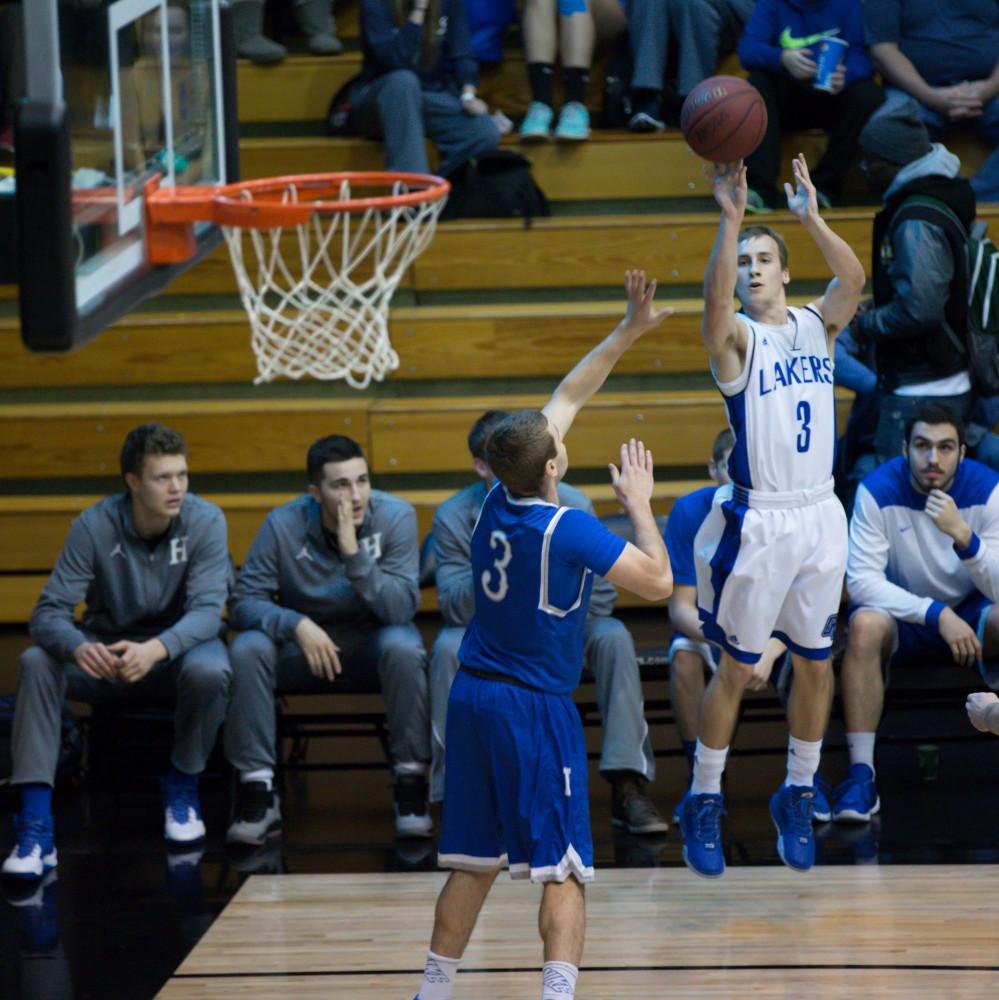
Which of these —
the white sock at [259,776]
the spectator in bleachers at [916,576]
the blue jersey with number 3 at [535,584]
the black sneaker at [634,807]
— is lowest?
the black sneaker at [634,807]

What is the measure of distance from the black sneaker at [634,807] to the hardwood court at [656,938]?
0.33 m

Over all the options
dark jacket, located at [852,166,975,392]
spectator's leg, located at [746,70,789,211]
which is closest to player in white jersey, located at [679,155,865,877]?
dark jacket, located at [852,166,975,392]

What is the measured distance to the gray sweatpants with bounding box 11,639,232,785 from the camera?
5719 millimetres

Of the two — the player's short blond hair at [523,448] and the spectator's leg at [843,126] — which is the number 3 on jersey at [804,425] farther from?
the spectator's leg at [843,126]

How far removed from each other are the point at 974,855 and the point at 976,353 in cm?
228

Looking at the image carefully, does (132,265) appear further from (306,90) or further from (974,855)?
(306,90)

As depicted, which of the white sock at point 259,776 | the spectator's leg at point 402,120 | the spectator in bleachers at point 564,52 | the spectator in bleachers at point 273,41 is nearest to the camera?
the white sock at point 259,776

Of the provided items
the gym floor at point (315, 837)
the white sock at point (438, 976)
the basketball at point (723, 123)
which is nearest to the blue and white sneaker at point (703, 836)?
the gym floor at point (315, 837)

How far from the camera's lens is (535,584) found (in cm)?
409

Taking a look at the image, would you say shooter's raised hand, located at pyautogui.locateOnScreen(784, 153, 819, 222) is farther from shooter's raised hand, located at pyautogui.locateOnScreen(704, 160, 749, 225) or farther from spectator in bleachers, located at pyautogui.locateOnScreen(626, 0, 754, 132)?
spectator in bleachers, located at pyautogui.locateOnScreen(626, 0, 754, 132)

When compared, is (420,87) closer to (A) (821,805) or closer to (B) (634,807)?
(B) (634,807)

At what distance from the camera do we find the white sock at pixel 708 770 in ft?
16.6

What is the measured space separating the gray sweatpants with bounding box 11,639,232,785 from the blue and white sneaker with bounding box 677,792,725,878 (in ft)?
5.89

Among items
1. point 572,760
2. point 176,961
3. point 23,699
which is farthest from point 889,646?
point 23,699
